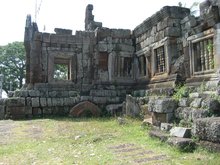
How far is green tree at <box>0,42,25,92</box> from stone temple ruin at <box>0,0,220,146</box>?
69.6 feet

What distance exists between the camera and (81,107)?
12.1 metres

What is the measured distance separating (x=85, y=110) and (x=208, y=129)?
25.7 ft

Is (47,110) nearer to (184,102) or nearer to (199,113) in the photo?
(184,102)

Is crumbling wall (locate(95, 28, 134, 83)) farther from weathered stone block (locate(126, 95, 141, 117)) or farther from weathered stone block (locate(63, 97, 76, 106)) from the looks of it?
weathered stone block (locate(126, 95, 141, 117))

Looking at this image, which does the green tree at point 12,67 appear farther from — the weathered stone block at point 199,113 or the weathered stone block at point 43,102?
the weathered stone block at point 199,113

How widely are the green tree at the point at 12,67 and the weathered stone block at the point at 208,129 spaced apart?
32.2m

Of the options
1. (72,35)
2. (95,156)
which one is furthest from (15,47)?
(95,156)

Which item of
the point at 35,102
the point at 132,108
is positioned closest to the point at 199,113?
the point at 132,108

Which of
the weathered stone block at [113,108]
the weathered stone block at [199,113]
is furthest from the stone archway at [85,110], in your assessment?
the weathered stone block at [199,113]

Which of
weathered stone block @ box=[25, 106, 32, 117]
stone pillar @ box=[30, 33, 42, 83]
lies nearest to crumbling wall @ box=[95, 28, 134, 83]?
stone pillar @ box=[30, 33, 42, 83]

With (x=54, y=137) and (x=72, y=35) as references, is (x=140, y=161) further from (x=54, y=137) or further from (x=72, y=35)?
(x=72, y=35)

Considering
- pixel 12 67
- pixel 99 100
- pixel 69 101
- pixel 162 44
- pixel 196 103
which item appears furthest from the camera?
pixel 12 67

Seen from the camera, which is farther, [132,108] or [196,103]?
[132,108]

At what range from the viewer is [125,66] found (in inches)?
558
